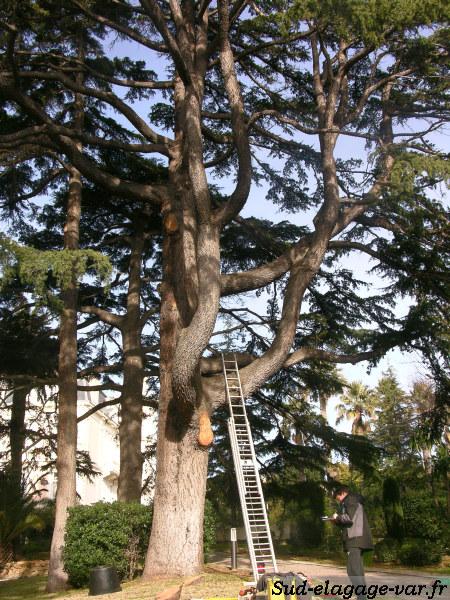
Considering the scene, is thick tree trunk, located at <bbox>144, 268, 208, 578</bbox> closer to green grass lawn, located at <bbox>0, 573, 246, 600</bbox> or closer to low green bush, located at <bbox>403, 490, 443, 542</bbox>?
green grass lawn, located at <bbox>0, 573, 246, 600</bbox>

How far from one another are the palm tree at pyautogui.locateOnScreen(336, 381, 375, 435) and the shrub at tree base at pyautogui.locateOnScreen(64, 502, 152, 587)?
31064mm

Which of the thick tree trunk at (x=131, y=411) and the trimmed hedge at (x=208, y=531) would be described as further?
the thick tree trunk at (x=131, y=411)

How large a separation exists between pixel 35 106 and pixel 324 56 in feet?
21.0

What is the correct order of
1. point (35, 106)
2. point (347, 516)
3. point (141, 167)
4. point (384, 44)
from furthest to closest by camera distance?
point (141, 167) → point (384, 44) → point (35, 106) → point (347, 516)

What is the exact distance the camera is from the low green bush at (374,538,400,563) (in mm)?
17344

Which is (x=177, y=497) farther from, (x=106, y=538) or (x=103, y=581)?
(x=103, y=581)

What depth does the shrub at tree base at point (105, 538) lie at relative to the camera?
38.7 ft

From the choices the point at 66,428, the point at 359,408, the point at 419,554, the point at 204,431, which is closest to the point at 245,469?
the point at 204,431

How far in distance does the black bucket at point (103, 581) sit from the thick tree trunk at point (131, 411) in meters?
4.52

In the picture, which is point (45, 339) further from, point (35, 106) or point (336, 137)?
point (336, 137)

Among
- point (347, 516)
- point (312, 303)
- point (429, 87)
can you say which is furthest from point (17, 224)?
point (347, 516)

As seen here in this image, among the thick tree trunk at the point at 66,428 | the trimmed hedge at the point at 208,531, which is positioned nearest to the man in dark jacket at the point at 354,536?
the trimmed hedge at the point at 208,531

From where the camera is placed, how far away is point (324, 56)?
15.1 m

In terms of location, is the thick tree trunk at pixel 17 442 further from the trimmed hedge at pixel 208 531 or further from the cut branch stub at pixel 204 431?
the cut branch stub at pixel 204 431
